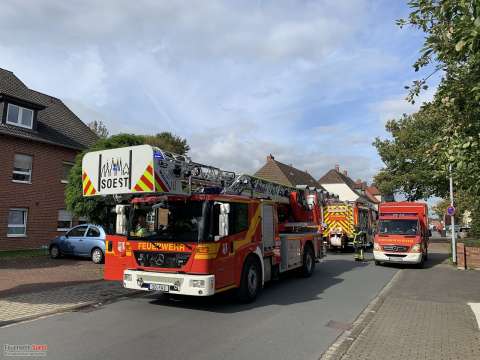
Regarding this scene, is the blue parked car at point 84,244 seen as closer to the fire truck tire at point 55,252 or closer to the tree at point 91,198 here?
the fire truck tire at point 55,252

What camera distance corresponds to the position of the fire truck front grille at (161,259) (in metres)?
8.31

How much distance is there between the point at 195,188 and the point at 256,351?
397 centimetres

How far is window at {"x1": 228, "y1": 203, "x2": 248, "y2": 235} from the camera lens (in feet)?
29.1

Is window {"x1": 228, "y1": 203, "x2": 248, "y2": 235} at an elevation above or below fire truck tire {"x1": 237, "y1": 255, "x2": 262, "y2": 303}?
above

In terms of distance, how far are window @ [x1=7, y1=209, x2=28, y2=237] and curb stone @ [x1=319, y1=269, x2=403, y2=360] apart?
18.8 meters

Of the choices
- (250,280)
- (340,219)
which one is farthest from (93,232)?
(340,219)

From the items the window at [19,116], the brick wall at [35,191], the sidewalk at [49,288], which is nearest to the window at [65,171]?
the brick wall at [35,191]

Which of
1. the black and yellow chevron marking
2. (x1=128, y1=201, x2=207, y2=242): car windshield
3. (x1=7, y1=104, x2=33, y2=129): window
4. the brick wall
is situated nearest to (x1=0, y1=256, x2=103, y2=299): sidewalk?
(x1=128, y1=201, x2=207, y2=242): car windshield

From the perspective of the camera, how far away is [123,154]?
8.35 meters

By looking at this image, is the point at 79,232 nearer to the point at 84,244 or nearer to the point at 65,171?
the point at 84,244

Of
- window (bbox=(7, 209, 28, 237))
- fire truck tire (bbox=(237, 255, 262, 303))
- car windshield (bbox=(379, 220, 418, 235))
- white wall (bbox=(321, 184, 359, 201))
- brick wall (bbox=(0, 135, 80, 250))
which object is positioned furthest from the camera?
white wall (bbox=(321, 184, 359, 201))

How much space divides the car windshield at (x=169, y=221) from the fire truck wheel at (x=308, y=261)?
5.99m

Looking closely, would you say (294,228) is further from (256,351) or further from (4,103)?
(4,103)

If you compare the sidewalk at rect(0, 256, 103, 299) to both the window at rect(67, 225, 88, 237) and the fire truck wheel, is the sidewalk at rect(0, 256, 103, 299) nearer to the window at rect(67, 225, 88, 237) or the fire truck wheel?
the window at rect(67, 225, 88, 237)
